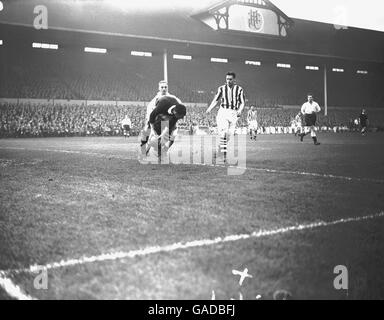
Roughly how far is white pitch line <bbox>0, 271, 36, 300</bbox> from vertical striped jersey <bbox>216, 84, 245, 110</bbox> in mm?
7791

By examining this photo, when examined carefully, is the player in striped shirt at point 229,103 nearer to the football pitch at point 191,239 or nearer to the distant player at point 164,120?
the distant player at point 164,120

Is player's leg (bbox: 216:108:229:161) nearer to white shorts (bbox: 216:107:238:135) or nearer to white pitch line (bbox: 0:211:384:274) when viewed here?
white shorts (bbox: 216:107:238:135)

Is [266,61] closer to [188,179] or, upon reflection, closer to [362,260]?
[188,179]

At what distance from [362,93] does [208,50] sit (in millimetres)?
19406

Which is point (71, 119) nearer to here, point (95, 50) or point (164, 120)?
point (95, 50)

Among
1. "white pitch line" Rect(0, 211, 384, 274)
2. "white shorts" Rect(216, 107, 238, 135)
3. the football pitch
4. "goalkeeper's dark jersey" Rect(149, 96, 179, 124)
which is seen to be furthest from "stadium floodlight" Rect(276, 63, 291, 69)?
"white pitch line" Rect(0, 211, 384, 274)

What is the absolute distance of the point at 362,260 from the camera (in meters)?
2.38

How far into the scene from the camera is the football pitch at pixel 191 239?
2.01 meters

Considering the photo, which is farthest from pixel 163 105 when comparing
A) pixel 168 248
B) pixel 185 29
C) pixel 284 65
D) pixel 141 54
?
pixel 284 65

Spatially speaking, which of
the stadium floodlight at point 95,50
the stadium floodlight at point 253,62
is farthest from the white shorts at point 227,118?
the stadium floodlight at point 253,62

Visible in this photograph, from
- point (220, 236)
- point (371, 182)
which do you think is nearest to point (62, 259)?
point (220, 236)

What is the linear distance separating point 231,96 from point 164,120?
196 centimetres

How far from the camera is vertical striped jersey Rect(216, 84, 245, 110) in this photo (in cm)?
944

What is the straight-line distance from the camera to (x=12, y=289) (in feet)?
6.52
